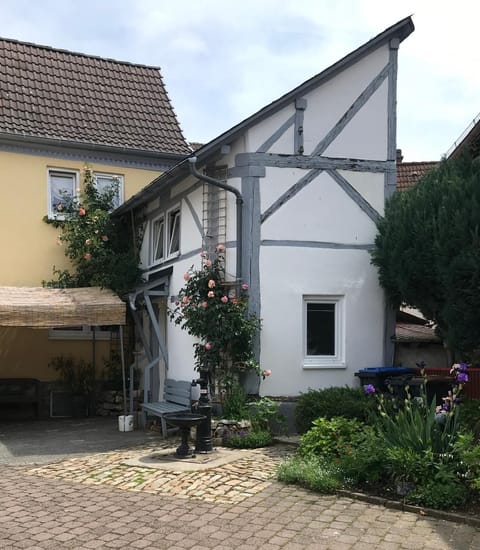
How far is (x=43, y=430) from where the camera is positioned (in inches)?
466

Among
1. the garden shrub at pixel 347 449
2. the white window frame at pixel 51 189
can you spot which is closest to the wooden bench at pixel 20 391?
the white window frame at pixel 51 189

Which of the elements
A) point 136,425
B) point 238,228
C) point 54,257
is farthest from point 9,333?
point 238,228

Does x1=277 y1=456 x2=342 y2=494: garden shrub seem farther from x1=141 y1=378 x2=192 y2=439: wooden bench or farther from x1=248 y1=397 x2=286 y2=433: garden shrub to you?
x1=141 y1=378 x2=192 y2=439: wooden bench

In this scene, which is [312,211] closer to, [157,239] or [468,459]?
[157,239]

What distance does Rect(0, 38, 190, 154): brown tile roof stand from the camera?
14875mm

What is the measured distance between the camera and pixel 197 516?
596cm

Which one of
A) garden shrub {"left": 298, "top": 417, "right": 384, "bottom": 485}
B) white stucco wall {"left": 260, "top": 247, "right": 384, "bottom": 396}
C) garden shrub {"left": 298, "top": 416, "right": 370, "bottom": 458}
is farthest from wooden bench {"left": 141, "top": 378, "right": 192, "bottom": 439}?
garden shrub {"left": 298, "top": 416, "right": 370, "bottom": 458}

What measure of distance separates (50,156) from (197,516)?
1056 centimetres

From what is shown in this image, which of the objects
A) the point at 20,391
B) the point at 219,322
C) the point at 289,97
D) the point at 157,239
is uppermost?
the point at 289,97

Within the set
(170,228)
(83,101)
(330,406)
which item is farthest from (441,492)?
(83,101)

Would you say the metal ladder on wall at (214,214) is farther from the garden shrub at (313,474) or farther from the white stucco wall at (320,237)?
the garden shrub at (313,474)

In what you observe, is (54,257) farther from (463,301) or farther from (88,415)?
(463,301)

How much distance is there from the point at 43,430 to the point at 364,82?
8182mm

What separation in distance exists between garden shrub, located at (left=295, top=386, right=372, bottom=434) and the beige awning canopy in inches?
159
